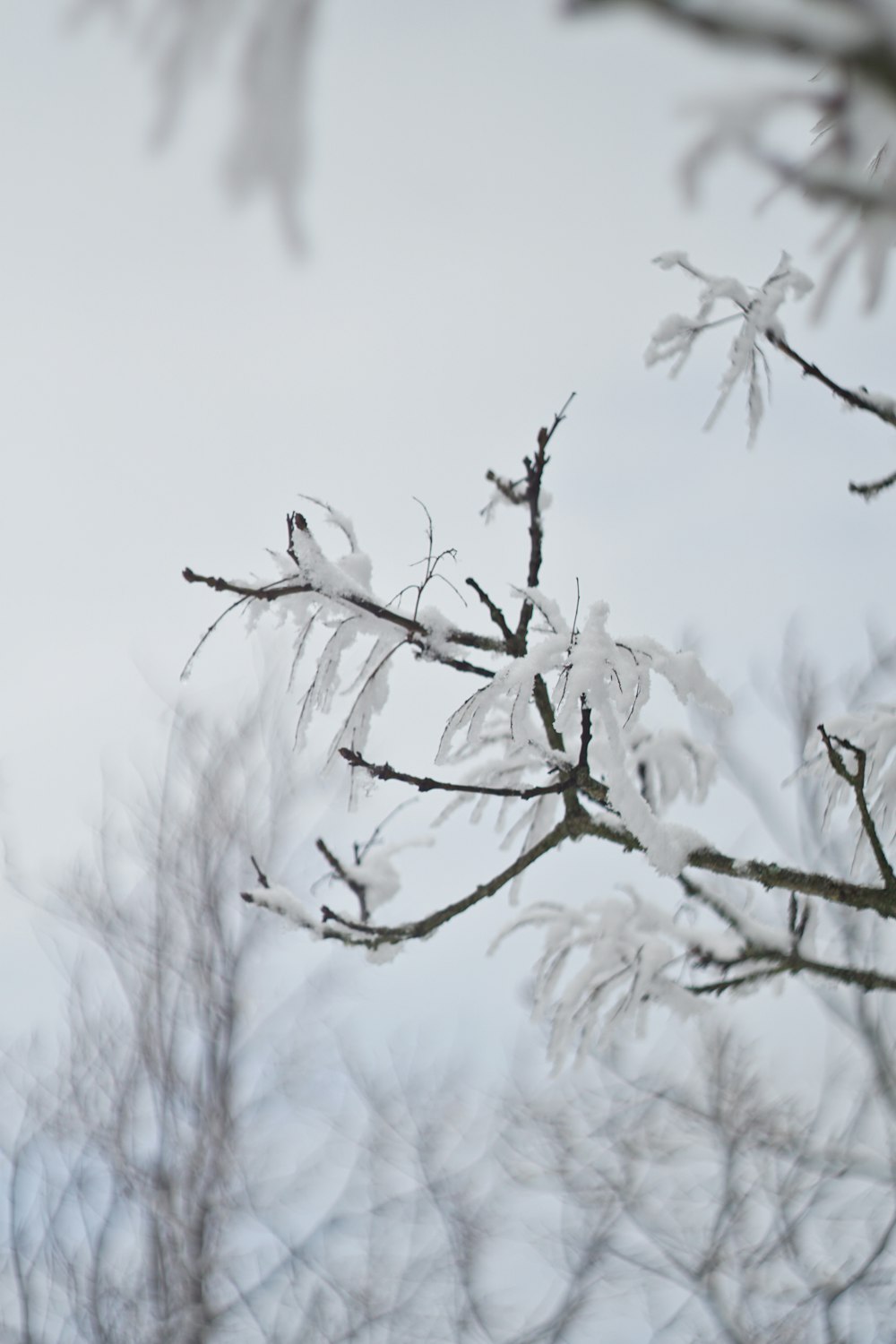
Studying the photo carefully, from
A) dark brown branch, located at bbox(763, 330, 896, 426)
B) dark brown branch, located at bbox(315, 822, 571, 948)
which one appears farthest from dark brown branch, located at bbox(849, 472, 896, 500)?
dark brown branch, located at bbox(315, 822, 571, 948)

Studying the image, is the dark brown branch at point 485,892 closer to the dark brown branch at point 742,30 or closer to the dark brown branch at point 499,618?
the dark brown branch at point 499,618

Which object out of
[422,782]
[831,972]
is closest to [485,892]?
[422,782]

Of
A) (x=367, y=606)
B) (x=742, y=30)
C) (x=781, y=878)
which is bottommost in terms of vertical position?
(x=742, y=30)

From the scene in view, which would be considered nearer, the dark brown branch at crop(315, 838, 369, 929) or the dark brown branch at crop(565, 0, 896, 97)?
the dark brown branch at crop(565, 0, 896, 97)

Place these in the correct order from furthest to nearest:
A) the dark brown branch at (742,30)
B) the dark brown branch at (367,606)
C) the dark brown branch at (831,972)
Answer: the dark brown branch at (831,972) < the dark brown branch at (367,606) < the dark brown branch at (742,30)

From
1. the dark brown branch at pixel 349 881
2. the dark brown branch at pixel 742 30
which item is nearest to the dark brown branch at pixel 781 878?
the dark brown branch at pixel 349 881

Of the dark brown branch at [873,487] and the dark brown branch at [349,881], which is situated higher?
the dark brown branch at [873,487]

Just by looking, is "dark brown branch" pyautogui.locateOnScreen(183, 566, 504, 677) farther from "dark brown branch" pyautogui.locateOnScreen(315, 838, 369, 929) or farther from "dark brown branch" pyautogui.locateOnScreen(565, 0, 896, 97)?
"dark brown branch" pyautogui.locateOnScreen(565, 0, 896, 97)

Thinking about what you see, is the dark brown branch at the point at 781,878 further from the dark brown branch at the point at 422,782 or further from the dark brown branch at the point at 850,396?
the dark brown branch at the point at 850,396

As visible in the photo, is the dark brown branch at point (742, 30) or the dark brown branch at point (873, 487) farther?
the dark brown branch at point (873, 487)

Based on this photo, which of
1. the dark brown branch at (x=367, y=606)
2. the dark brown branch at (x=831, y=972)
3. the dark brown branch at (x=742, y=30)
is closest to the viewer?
the dark brown branch at (x=742, y=30)

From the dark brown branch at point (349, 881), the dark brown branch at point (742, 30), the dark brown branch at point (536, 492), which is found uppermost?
the dark brown branch at point (536, 492)

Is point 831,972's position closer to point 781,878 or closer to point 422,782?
point 781,878

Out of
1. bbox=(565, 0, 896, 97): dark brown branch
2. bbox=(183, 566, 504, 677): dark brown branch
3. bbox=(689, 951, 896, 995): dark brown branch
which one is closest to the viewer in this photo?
bbox=(565, 0, 896, 97): dark brown branch
